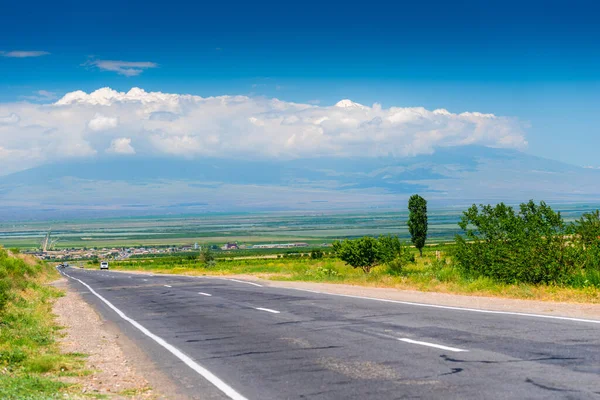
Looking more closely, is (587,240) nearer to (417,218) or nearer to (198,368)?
(198,368)

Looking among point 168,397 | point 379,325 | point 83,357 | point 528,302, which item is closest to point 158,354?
point 83,357

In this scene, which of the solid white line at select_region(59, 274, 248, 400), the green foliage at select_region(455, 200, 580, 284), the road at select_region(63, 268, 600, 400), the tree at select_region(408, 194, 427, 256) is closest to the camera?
the road at select_region(63, 268, 600, 400)

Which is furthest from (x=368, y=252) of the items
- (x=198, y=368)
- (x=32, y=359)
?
(x=198, y=368)

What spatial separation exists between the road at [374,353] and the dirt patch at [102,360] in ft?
1.70

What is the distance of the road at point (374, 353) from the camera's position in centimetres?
882

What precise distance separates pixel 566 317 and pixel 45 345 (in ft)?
36.6

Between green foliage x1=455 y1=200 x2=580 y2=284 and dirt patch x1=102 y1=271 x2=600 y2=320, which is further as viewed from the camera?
green foliage x1=455 y1=200 x2=580 y2=284

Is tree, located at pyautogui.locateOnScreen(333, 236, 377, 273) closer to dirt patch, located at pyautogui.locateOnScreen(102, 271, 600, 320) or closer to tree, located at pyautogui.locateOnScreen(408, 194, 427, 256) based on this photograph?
dirt patch, located at pyautogui.locateOnScreen(102, 271, 600, 320)

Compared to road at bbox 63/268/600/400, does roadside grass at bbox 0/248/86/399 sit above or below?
below

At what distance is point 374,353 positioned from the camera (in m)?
11.6

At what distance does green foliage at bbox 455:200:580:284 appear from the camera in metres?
22.8

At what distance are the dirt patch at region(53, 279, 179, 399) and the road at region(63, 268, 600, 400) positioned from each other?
1.70 feet

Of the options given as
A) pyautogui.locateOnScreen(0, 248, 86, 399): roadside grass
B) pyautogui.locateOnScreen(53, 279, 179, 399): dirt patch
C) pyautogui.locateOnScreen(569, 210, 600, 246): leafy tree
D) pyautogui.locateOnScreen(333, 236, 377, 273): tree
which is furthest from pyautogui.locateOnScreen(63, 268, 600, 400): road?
pyautogui.locateOnScreen(333, 236, 377, 273): tree

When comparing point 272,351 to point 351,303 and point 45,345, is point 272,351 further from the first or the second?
point 351,303
